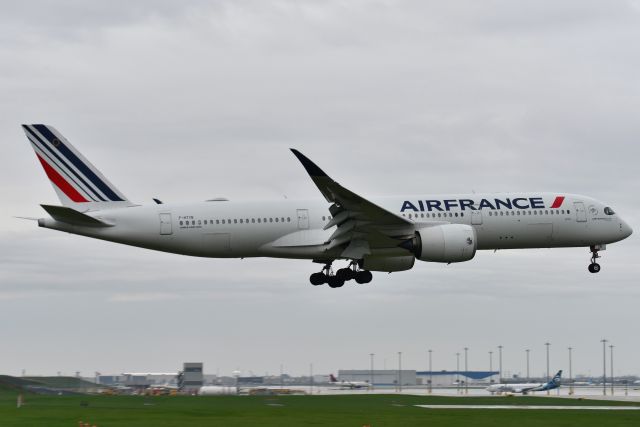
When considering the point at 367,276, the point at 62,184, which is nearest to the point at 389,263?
the point at 367,276

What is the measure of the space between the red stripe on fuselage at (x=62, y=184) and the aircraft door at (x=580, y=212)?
30.0 meters

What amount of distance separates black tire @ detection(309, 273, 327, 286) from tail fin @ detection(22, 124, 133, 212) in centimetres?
1221

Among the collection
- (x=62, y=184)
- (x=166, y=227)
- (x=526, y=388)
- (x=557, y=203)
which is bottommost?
(x=526, y=388)

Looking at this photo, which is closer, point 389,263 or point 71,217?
point 71,217

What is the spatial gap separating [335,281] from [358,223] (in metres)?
6.84

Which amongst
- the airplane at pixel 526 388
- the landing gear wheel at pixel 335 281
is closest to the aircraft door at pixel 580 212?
the landing gear wheel at pixel 335 281

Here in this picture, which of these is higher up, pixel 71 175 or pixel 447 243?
pixel 71 175

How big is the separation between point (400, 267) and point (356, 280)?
11.0ft

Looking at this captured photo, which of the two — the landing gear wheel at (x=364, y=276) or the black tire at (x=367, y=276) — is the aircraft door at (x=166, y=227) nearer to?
the landing gear wheel at (x=364, y=276)

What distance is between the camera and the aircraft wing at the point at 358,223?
53.3 m

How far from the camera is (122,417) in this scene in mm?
38875

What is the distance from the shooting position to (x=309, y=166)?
51.1 meters

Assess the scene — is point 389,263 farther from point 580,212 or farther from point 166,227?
point 166,227


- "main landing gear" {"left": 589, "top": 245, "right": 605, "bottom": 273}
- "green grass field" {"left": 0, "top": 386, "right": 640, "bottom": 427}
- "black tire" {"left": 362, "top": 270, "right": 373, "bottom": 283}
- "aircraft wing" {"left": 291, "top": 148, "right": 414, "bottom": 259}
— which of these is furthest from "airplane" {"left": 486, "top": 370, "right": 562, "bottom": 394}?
"green grass field" {"left": 0, "top": 386, "right": 640, "bottom": 427}
